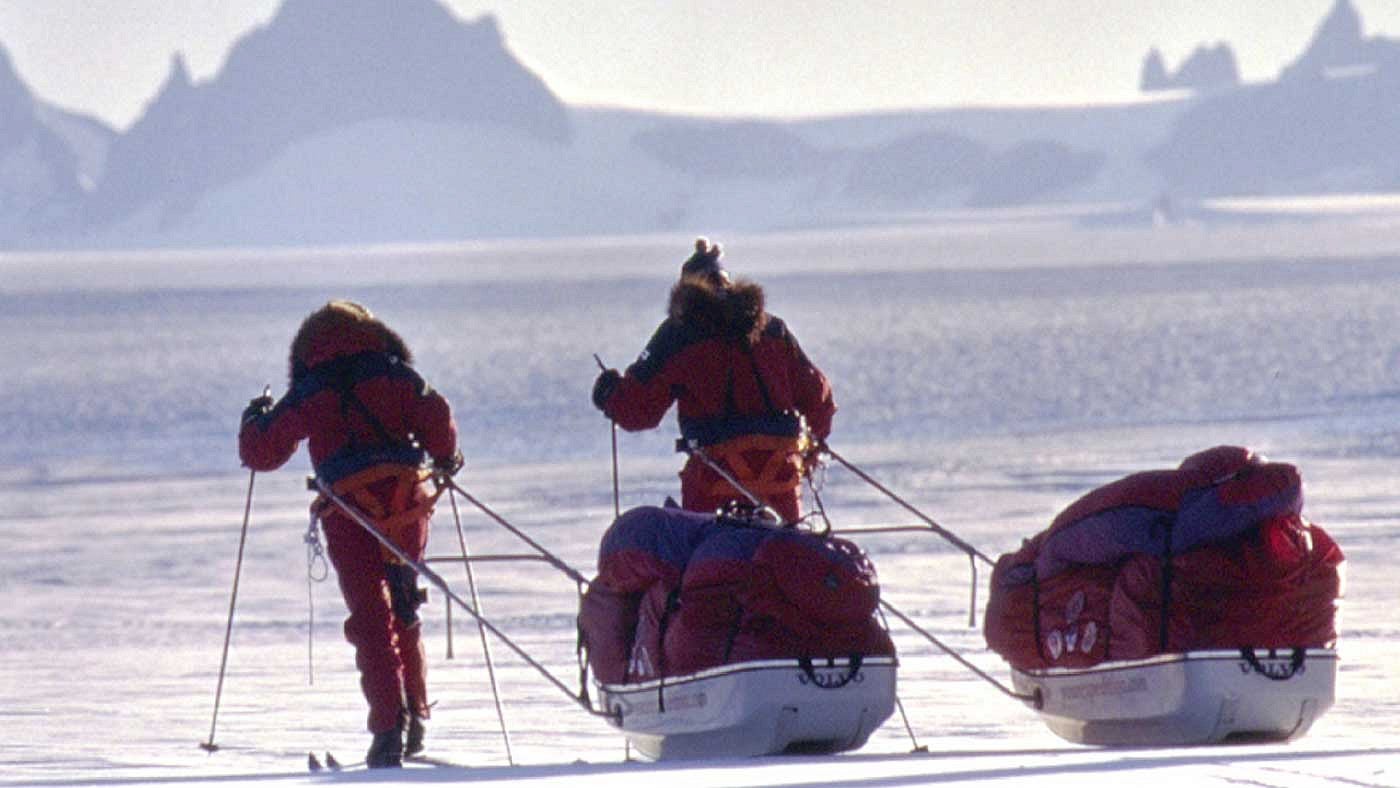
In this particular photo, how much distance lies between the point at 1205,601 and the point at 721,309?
1660mm

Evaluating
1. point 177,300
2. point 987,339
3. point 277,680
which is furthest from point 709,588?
point 177,300

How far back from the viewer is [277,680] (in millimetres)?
10008

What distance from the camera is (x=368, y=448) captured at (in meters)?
7.34

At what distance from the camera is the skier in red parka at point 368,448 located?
24.0 feet

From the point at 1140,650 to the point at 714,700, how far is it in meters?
1.07

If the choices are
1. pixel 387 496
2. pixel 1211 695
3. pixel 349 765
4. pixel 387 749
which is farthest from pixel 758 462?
pixel 1211 695

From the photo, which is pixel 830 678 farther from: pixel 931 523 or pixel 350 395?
pixel 350 395

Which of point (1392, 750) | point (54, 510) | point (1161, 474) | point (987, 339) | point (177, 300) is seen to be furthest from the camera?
point (177, 300)

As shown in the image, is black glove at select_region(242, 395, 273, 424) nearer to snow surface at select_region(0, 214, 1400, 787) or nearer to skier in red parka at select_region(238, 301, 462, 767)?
skier in red parka at select_region(238, 301, 462, 767)

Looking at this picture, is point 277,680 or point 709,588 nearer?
point 709,588

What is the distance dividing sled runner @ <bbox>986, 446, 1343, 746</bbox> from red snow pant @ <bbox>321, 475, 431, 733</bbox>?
1821 mm

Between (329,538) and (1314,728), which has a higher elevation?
(329,538)

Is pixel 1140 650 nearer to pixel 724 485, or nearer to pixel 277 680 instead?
pixel 724 485

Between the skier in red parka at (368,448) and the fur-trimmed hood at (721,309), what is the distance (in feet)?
2.46
